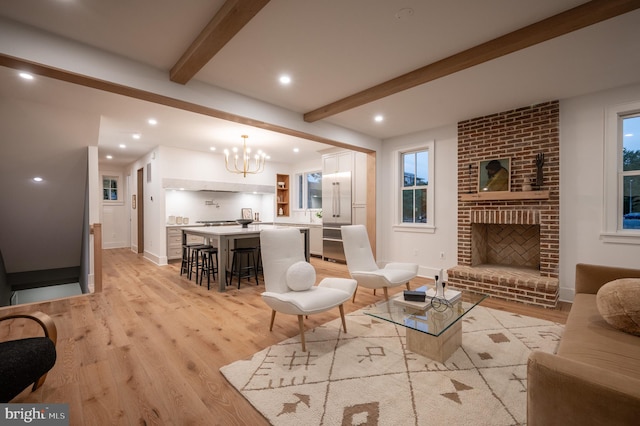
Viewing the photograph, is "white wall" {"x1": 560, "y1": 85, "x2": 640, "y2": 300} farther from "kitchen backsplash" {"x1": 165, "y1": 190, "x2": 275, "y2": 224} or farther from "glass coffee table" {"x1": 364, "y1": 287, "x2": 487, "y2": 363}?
"kitchen backsplash" {"x1": 165, "y1": 190, "x2": 275, "y2": 224}

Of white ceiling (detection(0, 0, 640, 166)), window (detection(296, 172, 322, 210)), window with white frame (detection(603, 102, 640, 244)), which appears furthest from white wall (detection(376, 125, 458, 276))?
window (detection(296, 172, 322, 210))

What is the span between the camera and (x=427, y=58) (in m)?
2.81

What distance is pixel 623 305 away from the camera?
182 cm

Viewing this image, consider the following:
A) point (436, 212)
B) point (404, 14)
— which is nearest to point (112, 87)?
point (404, 14)

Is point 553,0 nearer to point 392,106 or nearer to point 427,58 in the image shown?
point 427,58

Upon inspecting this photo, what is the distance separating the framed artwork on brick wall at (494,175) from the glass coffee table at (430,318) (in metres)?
2.49

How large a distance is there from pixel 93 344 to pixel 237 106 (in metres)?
2.92

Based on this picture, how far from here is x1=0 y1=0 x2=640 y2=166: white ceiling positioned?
82.8 inches

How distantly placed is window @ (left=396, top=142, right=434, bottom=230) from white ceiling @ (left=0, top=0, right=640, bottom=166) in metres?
1.23

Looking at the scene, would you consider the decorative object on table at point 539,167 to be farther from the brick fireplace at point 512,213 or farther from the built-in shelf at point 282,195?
the built-in shelf at point 282,195

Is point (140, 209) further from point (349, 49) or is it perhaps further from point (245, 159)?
point (349, 49)

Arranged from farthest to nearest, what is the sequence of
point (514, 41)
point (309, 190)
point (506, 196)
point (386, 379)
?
point (309, 190)
point (506, 196)
point (514, 41)
point (386, 379)

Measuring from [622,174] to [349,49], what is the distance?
3.73 meters

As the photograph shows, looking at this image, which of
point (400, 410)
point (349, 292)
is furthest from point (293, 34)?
point (400, 410)
